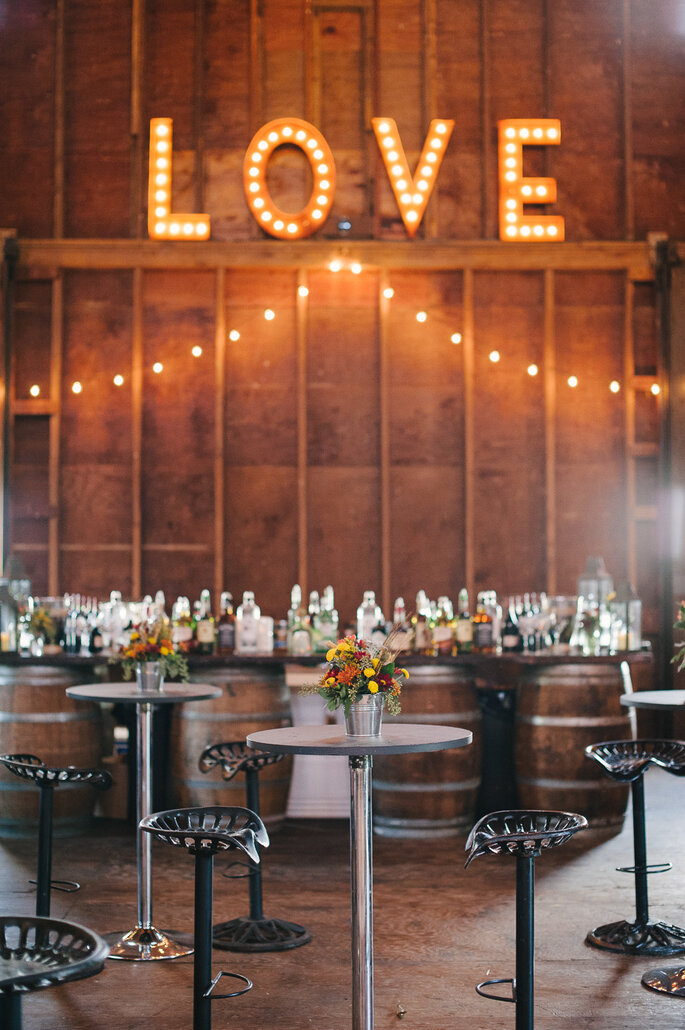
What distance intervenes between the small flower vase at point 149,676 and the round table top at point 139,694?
0.02 meters

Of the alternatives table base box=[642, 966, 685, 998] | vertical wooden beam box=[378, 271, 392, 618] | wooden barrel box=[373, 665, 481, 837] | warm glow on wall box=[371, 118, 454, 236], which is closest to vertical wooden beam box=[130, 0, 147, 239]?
warm glow on wall box=[371, 118, 454, 236]

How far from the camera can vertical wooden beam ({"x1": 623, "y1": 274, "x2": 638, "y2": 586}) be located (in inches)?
347

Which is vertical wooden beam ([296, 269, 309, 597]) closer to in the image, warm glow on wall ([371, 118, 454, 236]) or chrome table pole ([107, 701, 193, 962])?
warm glow on wall ([371, 118, 454, 236])

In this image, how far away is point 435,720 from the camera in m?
5.77

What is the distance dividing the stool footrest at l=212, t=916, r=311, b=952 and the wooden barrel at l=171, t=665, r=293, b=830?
4.84ft

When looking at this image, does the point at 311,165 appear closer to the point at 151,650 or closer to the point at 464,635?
the point at 464,635

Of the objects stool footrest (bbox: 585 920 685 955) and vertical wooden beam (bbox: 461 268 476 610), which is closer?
stool footrest (bbox: 585 920 685 955)

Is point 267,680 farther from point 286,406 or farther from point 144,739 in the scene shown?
point 286,406

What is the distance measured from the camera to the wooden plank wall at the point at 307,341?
8.80 metres

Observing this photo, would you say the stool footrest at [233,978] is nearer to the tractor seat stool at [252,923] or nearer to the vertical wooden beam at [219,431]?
the tractor seat stool at [252,923]

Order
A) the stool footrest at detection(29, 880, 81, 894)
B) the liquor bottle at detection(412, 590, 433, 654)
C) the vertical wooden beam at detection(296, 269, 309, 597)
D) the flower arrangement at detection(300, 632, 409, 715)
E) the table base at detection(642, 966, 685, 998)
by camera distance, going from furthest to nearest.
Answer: the vertical wooden beam at detection(296, 269, 309, 597) < the liquor bottle at detection(412, 590, 433, 654) < the stool footrest at detection(29, 880, 81, 894) < the table base at detection(642, 966, 685, 998) < the flower arrangement at detection(300, 632, 409, 715)

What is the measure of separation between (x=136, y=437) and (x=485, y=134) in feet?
12.2

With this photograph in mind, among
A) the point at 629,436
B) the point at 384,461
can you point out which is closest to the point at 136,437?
the point at 384,461

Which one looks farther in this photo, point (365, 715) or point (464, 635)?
point (464, 635)
